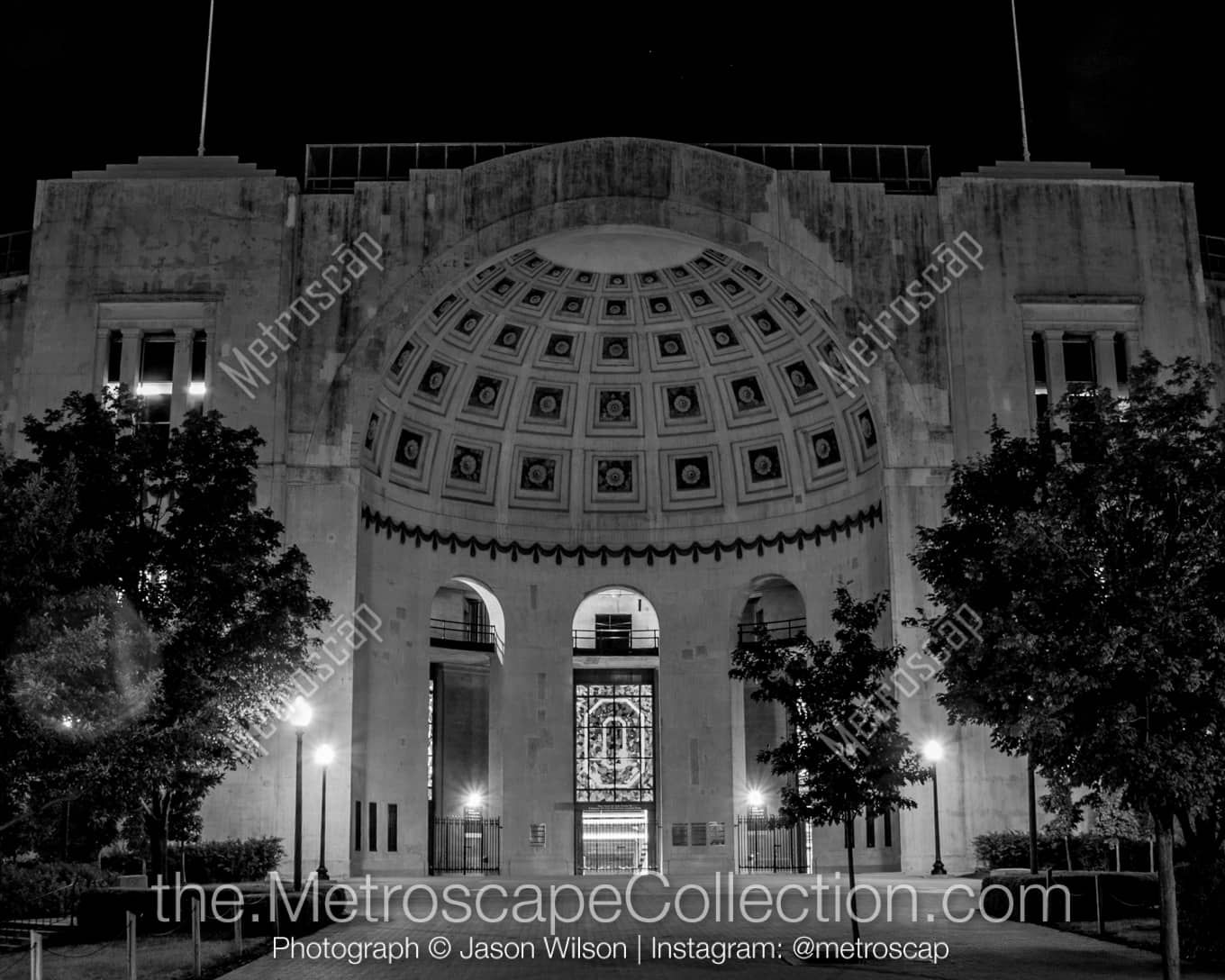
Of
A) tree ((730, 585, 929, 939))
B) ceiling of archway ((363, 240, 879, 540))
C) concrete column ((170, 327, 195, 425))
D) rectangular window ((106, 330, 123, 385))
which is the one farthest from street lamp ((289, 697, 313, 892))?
rectangular window ((106, 330, 123, 385))

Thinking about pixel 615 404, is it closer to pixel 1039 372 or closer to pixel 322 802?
pixel 1039 372

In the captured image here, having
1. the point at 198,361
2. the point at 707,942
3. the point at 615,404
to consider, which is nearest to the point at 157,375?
the point at 198,361

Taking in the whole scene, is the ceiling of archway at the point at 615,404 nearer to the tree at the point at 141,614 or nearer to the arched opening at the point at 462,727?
the arched opening at the point at 462,727

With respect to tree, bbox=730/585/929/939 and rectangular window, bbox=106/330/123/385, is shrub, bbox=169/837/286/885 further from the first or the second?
tree, bbox=730/585/929/939

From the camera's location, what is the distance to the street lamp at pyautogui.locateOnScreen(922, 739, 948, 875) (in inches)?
1300

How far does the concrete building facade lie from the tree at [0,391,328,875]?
1046 centimetres

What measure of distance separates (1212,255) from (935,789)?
18404mm

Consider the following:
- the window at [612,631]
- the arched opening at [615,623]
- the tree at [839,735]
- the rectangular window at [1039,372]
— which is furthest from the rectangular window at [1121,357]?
the tree at [839,735]

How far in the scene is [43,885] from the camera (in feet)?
82.9

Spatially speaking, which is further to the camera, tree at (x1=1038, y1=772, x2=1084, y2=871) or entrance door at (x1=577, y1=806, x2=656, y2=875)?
entrance door at (x1=577, y1=806, x2=656, y2=875)

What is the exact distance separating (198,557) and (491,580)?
19937mm

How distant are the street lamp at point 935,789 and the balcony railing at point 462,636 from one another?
1561 cm

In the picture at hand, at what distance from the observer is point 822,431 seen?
41.2 metres

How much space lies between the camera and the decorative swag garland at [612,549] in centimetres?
4041
